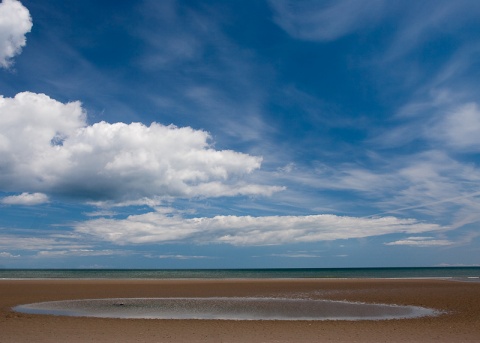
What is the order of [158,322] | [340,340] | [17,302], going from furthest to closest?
[17,302], [158,322], [340,340]

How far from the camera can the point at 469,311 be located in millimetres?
29328

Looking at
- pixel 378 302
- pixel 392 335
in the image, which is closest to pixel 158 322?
pixel 392 335

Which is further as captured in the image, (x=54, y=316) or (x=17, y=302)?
(x=17, y=302)

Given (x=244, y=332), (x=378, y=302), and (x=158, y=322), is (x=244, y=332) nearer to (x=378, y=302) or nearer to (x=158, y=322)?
(x=158, y=322)

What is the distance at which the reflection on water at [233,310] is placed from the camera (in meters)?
27.2

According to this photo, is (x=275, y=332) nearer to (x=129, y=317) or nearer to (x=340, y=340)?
(x=340, y=340)

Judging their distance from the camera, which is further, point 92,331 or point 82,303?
point 82,303

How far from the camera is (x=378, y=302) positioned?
3722 centimetres

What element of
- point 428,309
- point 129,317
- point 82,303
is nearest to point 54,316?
point 129,317

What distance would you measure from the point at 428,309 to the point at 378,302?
644 centimetres

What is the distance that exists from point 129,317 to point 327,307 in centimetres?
1555

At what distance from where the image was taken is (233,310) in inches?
1223

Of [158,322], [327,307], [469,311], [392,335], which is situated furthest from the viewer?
[327,307]

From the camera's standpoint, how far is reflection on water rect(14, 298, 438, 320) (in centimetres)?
2720
